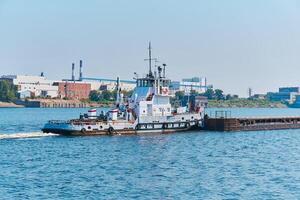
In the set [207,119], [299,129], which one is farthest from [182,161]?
[299,129]

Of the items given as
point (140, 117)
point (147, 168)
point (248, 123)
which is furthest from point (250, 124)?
point (147, 168)

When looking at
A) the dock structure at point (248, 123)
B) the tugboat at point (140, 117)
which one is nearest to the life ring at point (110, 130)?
the tugboat at point (140, 117)

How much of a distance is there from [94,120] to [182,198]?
141 ft

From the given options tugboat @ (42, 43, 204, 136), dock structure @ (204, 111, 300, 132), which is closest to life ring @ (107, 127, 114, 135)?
tugboat @ (42, 43, 204, 136)

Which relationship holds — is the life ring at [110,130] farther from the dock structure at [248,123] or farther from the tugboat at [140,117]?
the dock structure at [248,123]

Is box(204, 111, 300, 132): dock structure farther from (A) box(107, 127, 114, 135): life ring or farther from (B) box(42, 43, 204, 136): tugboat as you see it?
(A) box(107, 127, 114, 135): life ring

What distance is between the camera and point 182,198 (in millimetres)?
41031

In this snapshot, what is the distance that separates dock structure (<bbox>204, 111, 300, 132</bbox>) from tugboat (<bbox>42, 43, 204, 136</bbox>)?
546cm

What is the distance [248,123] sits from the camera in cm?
10262

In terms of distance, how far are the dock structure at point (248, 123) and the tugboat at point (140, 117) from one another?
5461 millimetres

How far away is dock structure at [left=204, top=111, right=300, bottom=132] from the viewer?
96688 mm

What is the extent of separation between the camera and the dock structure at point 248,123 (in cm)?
9669

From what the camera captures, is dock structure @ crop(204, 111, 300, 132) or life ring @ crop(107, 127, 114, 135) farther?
dock structure @ crop(204, 111, 300, 132)

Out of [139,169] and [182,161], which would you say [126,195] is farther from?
[182,161]
